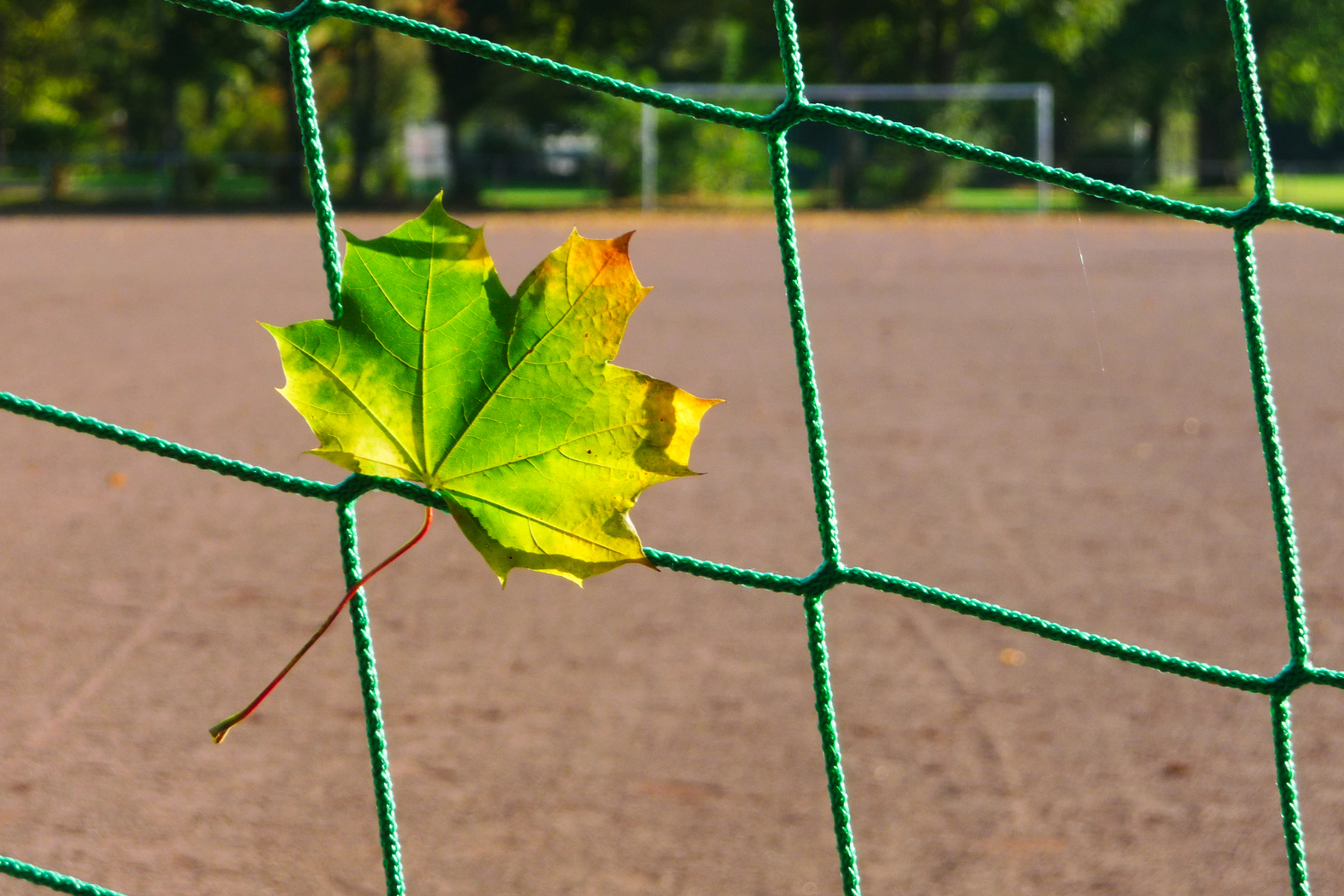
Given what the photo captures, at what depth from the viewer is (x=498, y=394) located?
33.6 inches

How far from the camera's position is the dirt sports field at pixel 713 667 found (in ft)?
9.22

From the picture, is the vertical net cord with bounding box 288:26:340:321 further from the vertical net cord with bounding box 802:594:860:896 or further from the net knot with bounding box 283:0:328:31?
the vertical net cord with bounding box 802:594:860:896

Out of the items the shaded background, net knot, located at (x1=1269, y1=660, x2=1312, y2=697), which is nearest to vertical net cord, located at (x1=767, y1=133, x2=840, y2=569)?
net knot, located at (x1=1269, y1=660, x2=1312, y2=697)

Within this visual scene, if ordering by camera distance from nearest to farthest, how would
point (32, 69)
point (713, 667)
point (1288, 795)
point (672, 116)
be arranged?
1. point (1288, 795)
2. point (713, 667)
3. point (672, 116)
4. point (32, 69)

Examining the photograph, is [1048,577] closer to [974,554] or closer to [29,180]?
[974,554]

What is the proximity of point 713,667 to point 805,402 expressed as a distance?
2697mm

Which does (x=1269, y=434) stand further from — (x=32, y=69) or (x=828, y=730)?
(x=32, y=69)

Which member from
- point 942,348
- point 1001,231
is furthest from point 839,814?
point 1001,231

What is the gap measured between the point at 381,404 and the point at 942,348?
349 inches

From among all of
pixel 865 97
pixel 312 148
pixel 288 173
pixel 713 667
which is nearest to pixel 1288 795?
pixel 312 148

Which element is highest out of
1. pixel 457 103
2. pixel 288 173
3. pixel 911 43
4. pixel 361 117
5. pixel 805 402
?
pixel 911 43

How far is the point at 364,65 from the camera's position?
3123 centimetres

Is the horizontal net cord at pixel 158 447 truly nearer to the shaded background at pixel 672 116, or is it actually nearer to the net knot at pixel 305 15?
the net knot at pixel 305 15

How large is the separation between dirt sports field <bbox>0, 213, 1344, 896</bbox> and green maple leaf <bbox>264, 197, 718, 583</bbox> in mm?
1964
